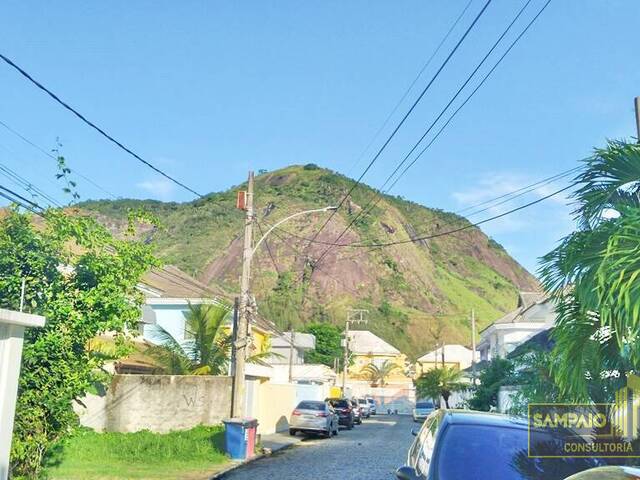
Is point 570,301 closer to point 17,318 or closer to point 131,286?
point 17,318

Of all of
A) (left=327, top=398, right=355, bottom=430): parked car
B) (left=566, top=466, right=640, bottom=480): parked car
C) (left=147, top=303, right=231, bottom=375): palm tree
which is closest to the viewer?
(left=566, top=466, right=640, bottom=480): parked car

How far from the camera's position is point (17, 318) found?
8320 millimetres

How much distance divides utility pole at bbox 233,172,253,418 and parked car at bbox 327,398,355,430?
18.2m

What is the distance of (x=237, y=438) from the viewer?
18312 mm

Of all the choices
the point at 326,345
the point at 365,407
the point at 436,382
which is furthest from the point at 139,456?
the point at 326,345

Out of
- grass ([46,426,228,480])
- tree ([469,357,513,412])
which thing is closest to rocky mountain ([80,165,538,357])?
tree ([469,357,513,412])

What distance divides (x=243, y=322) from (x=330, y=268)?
135 metres

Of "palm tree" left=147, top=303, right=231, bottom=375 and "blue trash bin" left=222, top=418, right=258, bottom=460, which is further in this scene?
"palm tree" left=147, top=303, right=231, bottom=375

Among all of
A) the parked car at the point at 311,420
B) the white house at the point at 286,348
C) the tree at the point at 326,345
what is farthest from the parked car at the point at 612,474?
the tree at the point at 326,345

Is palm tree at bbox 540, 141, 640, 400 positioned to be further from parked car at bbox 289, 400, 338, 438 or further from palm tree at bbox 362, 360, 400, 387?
palm tree at bbox 362, 360, 400, 387

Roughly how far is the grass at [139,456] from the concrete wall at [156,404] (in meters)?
0.83

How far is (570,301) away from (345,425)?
32.3 meters

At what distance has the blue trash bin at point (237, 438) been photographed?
1822 centimetres

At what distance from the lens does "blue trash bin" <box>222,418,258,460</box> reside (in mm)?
18219
